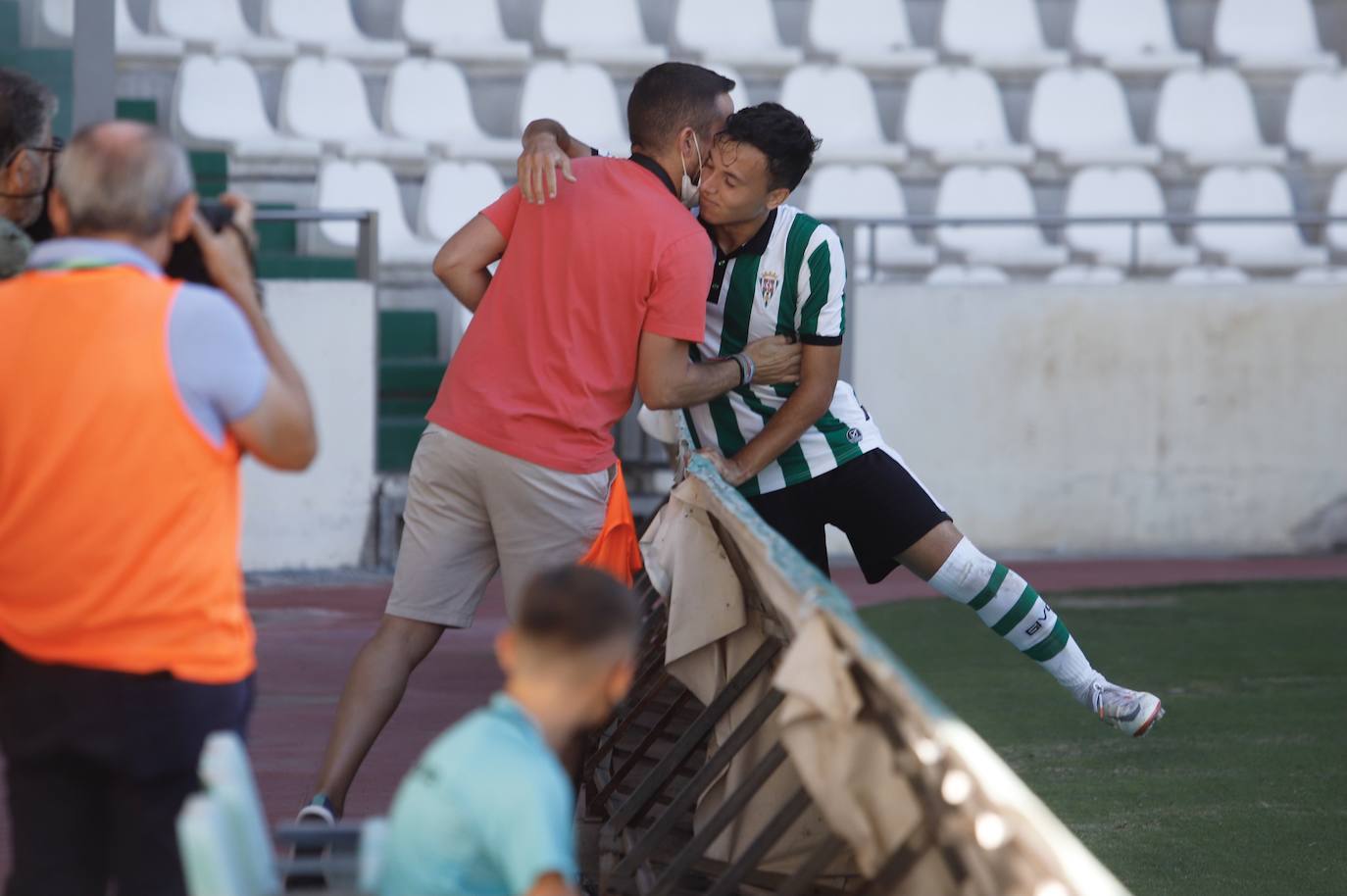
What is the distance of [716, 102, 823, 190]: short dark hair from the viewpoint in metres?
4.56

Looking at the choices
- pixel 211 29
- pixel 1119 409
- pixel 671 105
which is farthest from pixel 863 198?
pixel 671 105

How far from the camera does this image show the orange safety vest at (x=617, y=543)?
4305mm

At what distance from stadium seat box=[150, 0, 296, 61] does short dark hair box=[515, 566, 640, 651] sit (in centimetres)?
1141

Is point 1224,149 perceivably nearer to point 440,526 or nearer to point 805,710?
point 440,526

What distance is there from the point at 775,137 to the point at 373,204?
8264 millimetres

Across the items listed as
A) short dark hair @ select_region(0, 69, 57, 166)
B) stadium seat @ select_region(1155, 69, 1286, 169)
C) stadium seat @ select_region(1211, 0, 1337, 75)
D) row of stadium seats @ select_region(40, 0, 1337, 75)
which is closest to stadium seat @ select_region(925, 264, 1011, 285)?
row of stadium seats @ select_region(40, 0, 1337, 75)

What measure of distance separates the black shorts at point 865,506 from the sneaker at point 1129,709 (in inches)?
25.9

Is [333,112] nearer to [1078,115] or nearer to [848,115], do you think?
[848,115]

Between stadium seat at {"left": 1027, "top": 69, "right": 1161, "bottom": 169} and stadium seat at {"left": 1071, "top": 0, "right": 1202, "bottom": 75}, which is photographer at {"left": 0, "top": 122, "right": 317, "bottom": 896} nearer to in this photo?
stadium seat at {"left": 1027, "top": 69, "right": 1161, "bottom": 169}

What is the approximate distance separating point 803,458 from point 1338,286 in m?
7.92

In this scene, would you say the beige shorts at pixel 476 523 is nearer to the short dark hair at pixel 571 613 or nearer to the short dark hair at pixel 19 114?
the short dark hair at pixel 19 114

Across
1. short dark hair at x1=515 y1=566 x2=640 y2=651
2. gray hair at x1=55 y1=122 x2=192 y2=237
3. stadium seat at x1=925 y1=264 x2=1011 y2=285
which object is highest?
gray hair at x1=55 y1=122 x2=192 y2=237


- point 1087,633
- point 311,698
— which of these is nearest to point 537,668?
point 311,698

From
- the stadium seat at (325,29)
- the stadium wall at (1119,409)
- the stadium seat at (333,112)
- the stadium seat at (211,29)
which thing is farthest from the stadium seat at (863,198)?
the stadium seat at (211,29)
